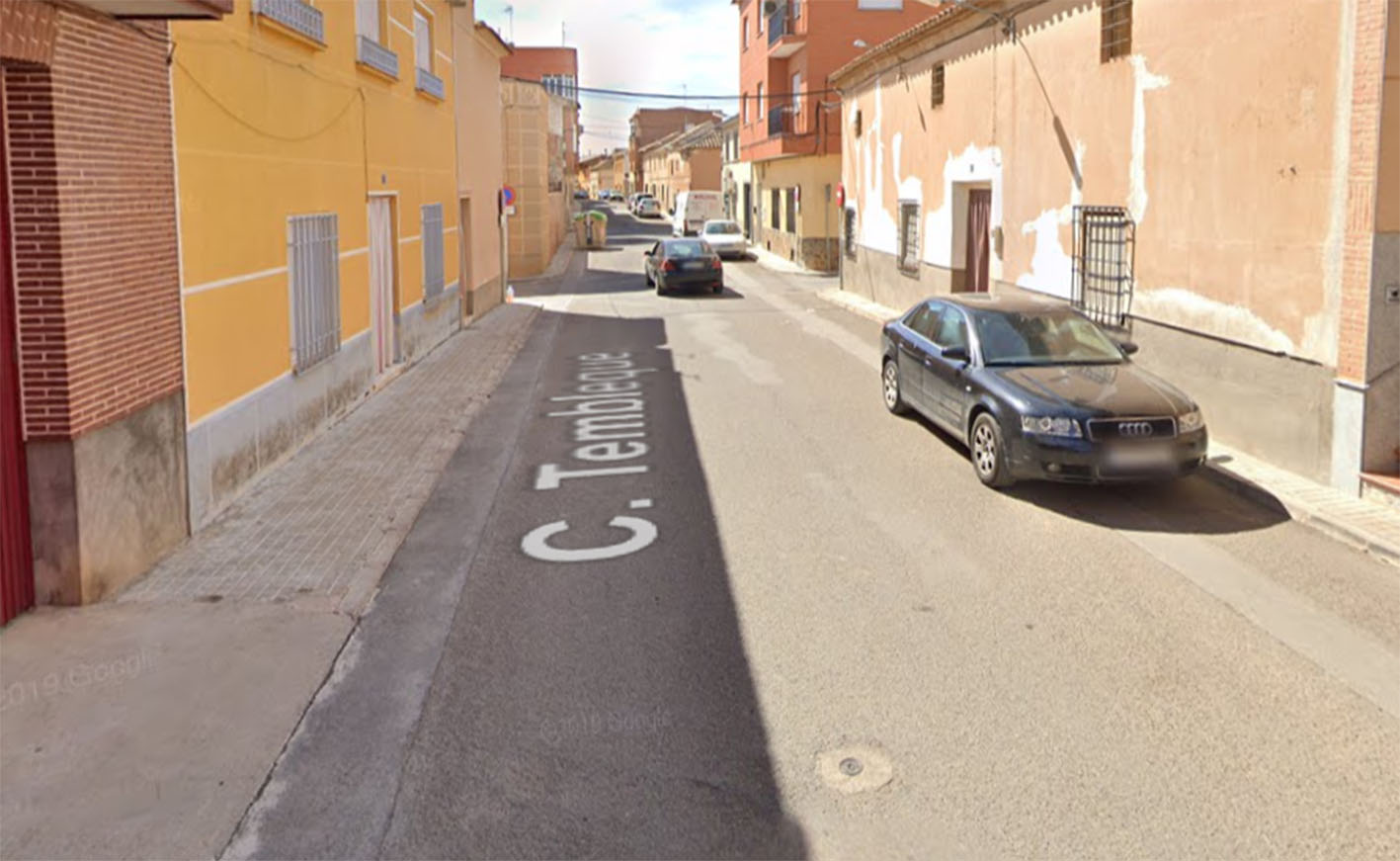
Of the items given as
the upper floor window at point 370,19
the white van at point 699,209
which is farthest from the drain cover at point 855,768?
the white van at point 699,209

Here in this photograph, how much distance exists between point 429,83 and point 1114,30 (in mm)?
10054

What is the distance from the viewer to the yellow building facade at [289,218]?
845 cm

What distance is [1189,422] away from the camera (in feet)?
28.3

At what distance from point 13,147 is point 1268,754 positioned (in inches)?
275

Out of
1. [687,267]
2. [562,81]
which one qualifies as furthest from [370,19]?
[562,81]

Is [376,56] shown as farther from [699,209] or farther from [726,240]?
[699,209]

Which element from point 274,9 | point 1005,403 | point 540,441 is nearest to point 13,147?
point 274,9

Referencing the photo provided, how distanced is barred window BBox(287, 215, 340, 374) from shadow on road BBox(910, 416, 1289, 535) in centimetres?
659

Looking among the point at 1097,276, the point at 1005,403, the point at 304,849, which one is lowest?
the point at 304,849

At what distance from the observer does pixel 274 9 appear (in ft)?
32.8

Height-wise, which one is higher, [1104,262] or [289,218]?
[289,218]

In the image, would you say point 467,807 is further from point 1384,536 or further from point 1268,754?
point 1384,536

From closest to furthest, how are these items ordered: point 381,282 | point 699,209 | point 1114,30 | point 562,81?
1. point 1114,30
2. point 381,282
3. point 699,209
4. point 562,81

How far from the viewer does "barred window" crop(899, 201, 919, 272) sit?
872 inches
